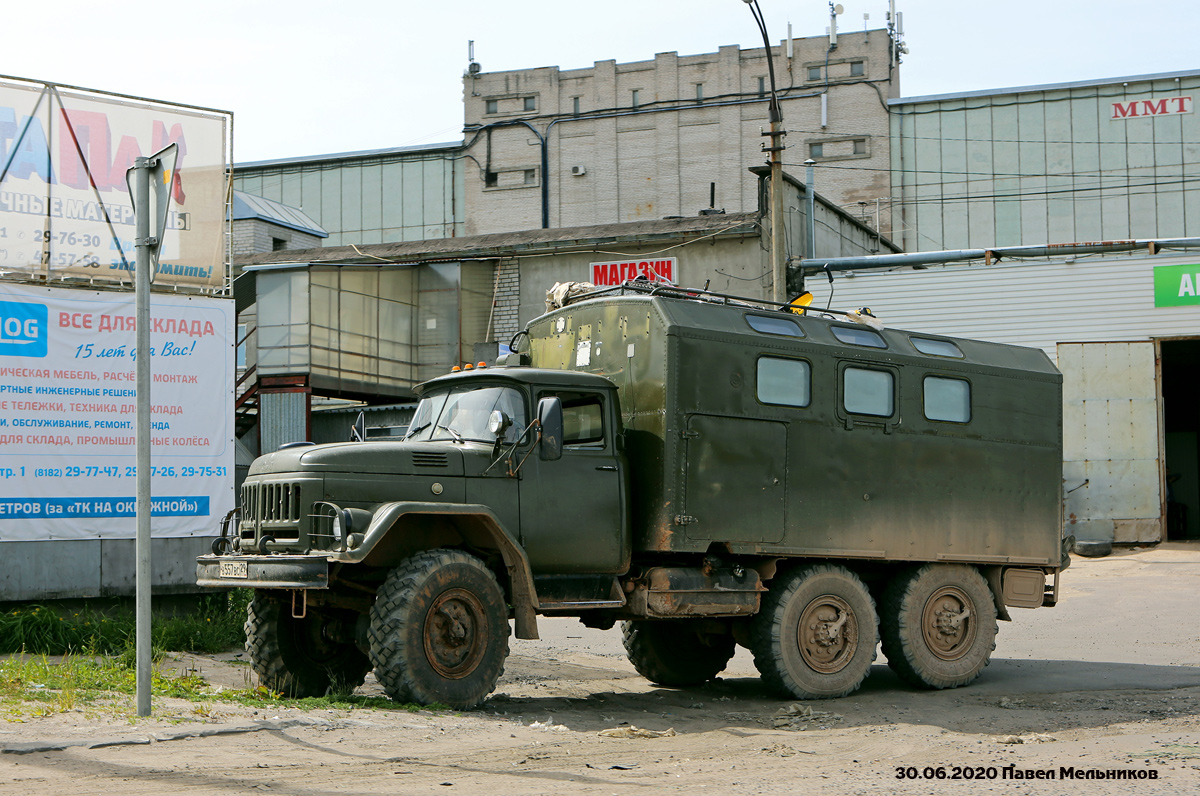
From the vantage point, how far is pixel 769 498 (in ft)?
35.0

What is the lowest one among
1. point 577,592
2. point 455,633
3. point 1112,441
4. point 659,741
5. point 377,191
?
point 659,741

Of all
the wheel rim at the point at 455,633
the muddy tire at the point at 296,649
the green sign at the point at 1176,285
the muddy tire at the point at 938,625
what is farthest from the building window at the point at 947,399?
the green sign at the point at 1176,285

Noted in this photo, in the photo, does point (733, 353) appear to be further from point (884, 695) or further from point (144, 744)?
point (144, 744)

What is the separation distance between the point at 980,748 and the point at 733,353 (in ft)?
12.8

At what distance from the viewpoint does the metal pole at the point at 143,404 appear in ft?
24.2

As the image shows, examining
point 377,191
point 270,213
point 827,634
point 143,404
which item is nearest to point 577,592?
point 827,634

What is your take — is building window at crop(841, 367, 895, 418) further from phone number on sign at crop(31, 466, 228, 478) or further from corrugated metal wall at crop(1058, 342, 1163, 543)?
corrugated metal wall at crop(1058, 342, 1163, 543)

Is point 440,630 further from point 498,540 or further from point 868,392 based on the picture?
point 868,392

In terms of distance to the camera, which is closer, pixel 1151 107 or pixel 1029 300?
pixel 1029 300

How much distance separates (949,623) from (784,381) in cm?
305

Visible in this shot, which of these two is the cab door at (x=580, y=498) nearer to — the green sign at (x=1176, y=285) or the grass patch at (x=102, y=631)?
the grass patch at (x=102, y=631)

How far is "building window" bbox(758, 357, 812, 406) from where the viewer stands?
1073cm

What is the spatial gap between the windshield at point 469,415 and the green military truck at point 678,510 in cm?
2

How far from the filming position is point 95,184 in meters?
13.8
